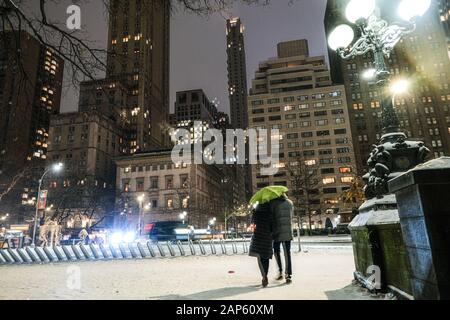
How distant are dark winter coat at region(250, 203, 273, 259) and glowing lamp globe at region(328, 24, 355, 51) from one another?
395cm

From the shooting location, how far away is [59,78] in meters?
7.23

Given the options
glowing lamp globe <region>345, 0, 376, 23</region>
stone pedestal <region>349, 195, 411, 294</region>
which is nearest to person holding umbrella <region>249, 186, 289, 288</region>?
stone pedestal <region>349, 195, 411, 294</region>

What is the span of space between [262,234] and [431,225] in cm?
385

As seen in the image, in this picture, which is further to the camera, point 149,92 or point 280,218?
point 149,92

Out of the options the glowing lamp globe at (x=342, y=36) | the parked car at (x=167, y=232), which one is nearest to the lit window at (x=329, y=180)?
the parked car at (x=167, y=232)

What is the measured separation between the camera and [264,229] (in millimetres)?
6207

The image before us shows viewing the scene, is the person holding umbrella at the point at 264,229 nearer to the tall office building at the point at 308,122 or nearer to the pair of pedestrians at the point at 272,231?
the pair of pedestrians at the point at 272,231

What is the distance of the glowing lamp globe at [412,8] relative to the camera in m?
5.54

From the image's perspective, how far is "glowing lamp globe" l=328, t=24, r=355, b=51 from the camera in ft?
21.5

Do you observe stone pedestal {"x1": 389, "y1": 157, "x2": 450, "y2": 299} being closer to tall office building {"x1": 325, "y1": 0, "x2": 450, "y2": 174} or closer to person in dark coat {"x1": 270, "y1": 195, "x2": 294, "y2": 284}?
person in dark coat {"x1": 270, "y1": 195, "x2": 294, "y2": 284}

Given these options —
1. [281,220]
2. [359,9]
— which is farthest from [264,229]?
[359,9]

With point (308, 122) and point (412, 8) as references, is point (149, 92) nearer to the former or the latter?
point (308, 122)

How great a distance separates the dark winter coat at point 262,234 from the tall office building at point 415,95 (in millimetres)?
106957
